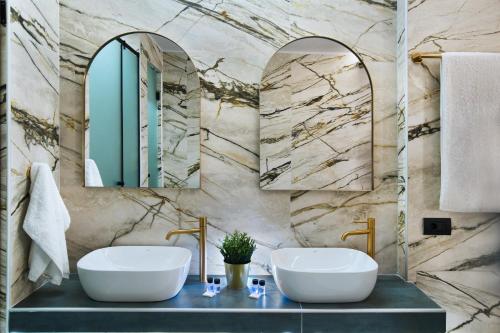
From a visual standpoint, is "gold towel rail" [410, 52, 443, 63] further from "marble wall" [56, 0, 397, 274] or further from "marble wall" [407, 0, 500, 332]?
"marble wall" [56, 0, 397, 274]

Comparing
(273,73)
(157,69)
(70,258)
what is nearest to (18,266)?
(70,258)

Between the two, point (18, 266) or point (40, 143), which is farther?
point (40, 143)

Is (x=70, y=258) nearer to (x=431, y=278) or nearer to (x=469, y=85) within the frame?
(x=431, y=278)

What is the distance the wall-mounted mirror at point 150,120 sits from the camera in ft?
5.81

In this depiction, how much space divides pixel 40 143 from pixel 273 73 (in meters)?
1.11

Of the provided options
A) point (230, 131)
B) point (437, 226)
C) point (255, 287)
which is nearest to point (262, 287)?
point (255, 287)

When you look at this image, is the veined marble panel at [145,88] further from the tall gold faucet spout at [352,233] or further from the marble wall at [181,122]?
the tall gold faucet spout at [352,233]

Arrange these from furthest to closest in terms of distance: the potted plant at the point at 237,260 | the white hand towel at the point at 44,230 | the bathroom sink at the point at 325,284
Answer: the potted plant at the point at 237,260, the white hand towel at the point at 44,230, the bathroom sink at the point at 325,284

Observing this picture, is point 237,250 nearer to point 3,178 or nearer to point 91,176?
point 91,176

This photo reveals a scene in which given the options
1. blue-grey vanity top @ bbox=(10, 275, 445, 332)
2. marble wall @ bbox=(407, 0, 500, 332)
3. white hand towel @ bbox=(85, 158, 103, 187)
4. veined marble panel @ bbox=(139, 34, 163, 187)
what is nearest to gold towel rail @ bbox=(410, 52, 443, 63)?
marble wall @ bbox=(407, 0, 500, 332)

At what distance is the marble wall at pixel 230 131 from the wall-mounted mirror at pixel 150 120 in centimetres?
4

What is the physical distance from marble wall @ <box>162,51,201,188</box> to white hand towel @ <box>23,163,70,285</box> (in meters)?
0.50

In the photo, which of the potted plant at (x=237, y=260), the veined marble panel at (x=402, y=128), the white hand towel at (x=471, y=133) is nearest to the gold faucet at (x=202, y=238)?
the potted plant at (x=237, y=260)

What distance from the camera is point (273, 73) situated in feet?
5.82
